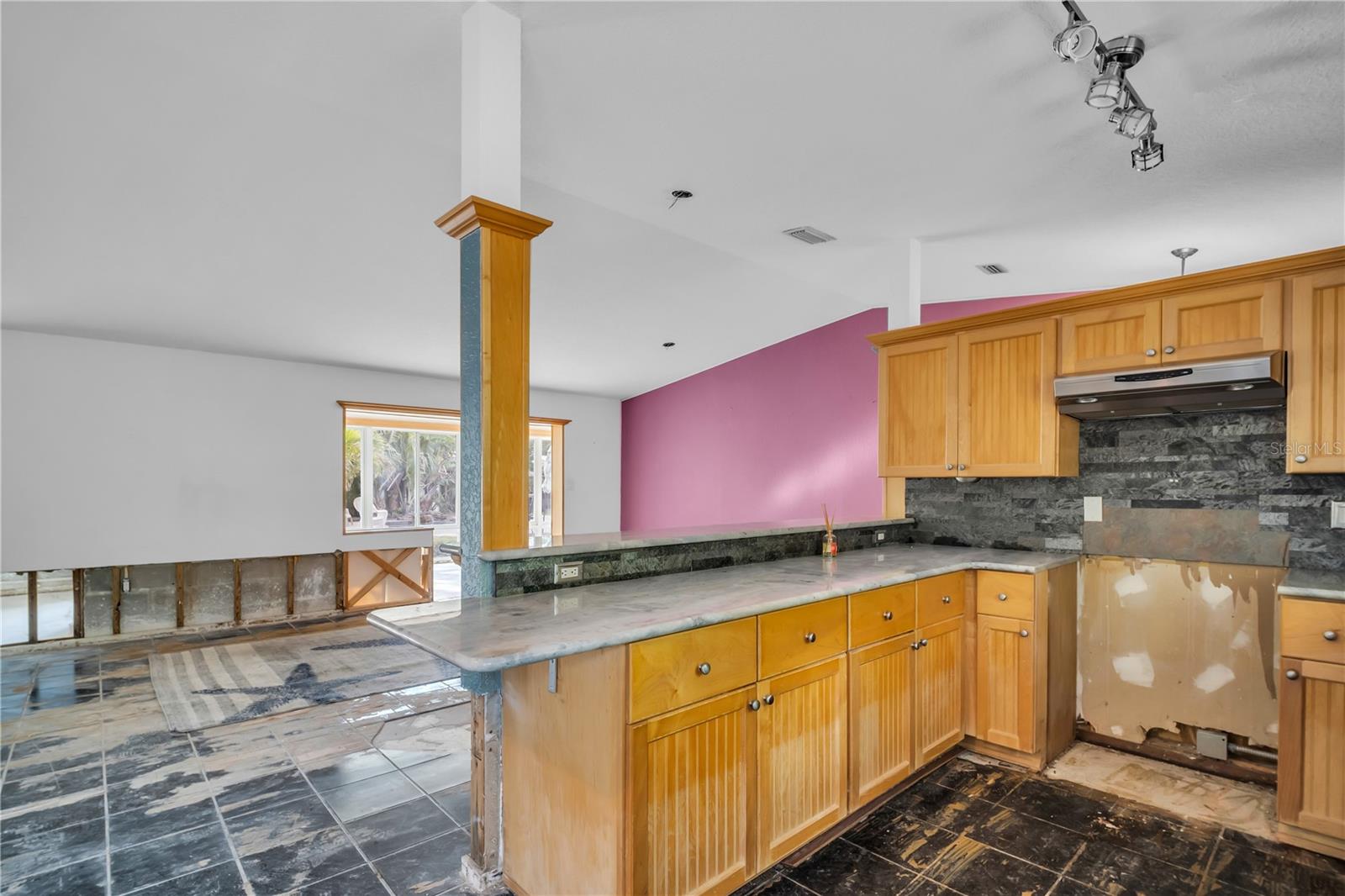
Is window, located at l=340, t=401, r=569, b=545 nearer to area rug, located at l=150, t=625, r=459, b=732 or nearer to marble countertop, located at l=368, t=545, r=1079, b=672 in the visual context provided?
area rug, located at l=150, t=625, r=459, b=732

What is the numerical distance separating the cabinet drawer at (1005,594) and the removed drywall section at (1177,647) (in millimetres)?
644

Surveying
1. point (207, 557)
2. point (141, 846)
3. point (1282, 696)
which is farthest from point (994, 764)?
point (207, 557)

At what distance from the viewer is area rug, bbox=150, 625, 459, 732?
3.66m

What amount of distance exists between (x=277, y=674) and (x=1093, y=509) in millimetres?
4922

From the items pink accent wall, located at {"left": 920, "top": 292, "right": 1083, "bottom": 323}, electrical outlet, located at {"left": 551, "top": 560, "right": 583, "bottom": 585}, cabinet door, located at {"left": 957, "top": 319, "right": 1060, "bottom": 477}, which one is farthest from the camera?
pink accent wall, located at {"left": 920, "top": 292, "right": 1083, "bottom": 323}

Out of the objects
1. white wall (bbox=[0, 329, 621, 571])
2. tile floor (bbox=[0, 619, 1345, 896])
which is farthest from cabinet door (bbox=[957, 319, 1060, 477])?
white wall (bbox=[0, 329, 621, 571])

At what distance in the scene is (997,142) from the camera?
2.61m

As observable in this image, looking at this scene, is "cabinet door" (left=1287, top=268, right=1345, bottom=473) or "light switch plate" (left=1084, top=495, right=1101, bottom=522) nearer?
"cabinet door" (left=1287, top=268, right=1345, bottom=473)

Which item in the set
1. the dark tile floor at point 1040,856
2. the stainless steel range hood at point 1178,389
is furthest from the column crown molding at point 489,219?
the stainless steel range hood at point 1178,389

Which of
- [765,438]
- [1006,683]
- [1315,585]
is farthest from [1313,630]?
[765,438]

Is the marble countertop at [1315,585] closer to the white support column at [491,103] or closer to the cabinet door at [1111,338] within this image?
the cabinet door at [1111,338]

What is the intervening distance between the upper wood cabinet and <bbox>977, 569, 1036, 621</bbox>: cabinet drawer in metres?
0.56

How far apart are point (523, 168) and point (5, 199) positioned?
238 centimetres

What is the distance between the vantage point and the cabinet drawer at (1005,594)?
9.12 ft
